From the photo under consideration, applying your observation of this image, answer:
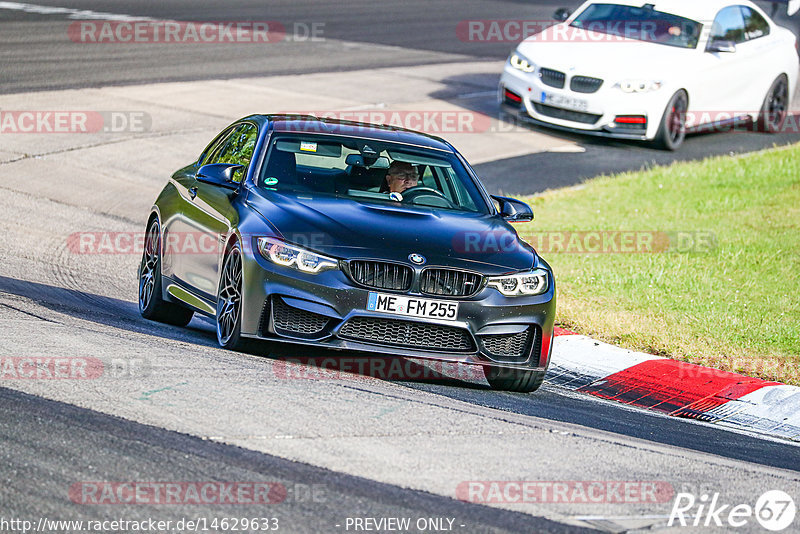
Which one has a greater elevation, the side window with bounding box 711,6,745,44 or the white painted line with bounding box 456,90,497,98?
the side window with bounding box 711,6,745,44

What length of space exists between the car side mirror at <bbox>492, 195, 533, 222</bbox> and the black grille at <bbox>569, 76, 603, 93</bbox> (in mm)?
9452

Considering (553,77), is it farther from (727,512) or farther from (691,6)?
(727,512)

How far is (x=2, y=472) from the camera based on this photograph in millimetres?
4996

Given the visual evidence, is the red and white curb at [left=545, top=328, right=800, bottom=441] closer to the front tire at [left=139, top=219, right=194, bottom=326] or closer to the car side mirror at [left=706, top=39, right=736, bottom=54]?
the front tire at [left=139, top=219, right=194, bottom=326]

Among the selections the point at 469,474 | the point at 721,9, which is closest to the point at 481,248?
the point at 469,474

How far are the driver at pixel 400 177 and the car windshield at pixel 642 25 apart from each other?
11.0 meters

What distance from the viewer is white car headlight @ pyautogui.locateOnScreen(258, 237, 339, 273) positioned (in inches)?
290

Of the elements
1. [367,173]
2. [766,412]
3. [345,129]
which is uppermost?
[345,129]

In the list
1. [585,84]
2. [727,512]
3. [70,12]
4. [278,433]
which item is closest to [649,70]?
[585,84]

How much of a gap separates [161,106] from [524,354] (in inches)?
471

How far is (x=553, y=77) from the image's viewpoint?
18297mm

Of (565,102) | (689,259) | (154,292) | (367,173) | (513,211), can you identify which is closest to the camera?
(367,173)

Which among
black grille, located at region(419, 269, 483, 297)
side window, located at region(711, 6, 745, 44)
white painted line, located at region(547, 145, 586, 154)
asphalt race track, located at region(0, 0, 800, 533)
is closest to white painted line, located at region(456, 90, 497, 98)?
white painted line, located at region(547, 145, 586, 154)

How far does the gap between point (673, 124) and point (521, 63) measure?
94.7 inches
